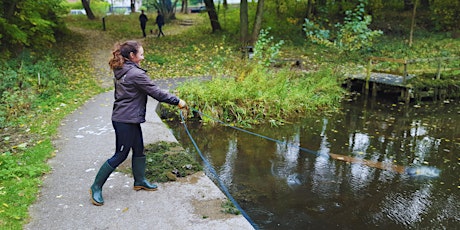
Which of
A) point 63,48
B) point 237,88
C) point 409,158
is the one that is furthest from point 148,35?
point 409,158

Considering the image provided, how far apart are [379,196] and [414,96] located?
304 inches

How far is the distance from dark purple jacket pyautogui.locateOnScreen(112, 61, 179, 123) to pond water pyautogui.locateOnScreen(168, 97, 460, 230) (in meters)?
2.12

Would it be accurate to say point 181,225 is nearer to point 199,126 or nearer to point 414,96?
point 199,126

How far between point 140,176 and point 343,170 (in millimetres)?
3705

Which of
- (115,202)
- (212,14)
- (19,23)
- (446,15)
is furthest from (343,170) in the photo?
(446,15)

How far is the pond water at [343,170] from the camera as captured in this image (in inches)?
208

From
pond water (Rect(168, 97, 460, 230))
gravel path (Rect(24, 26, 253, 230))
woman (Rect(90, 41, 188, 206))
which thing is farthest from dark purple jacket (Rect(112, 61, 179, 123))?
pond water (Rect(168, 97, 460, 230))

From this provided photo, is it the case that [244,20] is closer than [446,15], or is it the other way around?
[244,20]

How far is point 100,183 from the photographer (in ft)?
14.3

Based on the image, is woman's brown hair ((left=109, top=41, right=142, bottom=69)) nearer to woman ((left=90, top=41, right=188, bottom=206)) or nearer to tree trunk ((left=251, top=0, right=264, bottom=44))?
Answer: woman ((left=90, top=41, right=188, bottom=206))

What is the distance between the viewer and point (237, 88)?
10.3 meters

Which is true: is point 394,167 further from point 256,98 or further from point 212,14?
point 212,14

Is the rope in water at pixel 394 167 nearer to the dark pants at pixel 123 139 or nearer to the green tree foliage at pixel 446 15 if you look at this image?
the dark pants at pixel 123 139

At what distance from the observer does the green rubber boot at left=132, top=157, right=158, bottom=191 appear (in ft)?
Answer: 14.9
